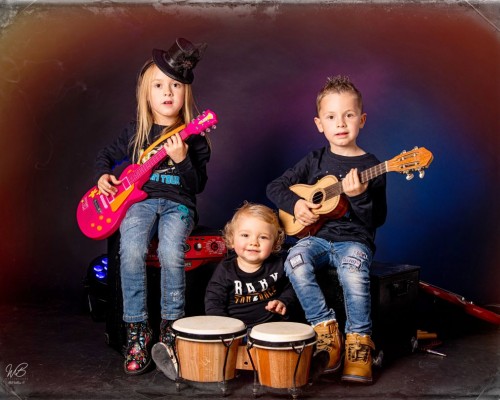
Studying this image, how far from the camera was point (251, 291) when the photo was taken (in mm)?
3250

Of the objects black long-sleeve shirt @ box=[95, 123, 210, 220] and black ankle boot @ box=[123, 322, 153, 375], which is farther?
black long-sleeve shirt @ box=[95, 123, 210, 220]

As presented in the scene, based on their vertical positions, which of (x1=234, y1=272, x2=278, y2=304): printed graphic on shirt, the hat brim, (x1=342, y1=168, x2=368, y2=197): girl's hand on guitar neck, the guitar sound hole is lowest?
(x1=234, y1=272, x2=278, y2=304): printed graphic on shirt

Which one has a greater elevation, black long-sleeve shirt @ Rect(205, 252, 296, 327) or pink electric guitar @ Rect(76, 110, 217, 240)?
pink electric guitar @ Rect(76, 110, 217, 240)

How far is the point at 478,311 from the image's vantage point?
397 centimetres

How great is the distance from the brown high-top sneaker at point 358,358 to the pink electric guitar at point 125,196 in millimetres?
1216

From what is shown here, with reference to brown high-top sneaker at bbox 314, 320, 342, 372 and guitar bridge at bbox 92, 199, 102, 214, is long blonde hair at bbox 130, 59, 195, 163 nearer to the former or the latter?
guitar bridge at bbox 92, 199, 102, 214

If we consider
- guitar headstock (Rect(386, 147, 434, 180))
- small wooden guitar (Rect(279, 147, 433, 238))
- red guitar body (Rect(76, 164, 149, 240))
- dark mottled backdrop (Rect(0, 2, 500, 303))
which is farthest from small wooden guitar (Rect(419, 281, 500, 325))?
red guitar body (Rect(76, 164, 149, 240))

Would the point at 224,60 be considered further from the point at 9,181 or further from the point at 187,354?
the point at 187,354

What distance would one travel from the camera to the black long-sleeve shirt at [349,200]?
3266 millimetres

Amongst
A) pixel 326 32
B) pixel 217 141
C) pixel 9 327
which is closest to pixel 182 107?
pixel 217 141

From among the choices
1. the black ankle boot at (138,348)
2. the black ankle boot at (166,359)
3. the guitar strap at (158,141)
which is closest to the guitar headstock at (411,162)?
the guitar strap at (158,141)

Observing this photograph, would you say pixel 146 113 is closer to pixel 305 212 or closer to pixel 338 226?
pixel 305 212

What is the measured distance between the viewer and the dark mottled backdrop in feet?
14.6

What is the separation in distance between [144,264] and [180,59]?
103cm
